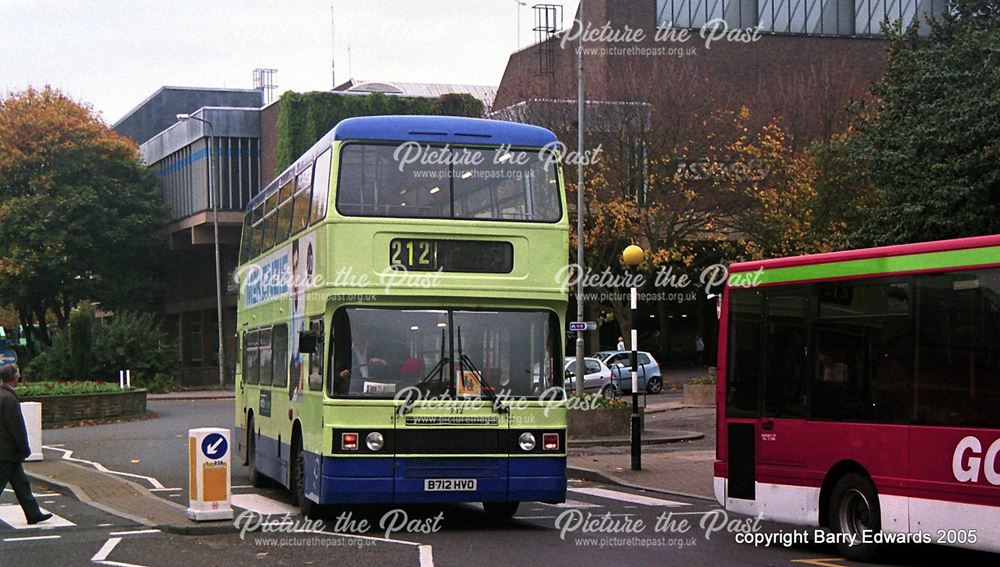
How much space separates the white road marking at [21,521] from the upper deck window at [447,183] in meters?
4.61

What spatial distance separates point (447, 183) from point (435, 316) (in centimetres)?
147

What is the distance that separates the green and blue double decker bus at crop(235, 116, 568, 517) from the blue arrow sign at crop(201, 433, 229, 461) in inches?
37.2

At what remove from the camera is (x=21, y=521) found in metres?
15.5

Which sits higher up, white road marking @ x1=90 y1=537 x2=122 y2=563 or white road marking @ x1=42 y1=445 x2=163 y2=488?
white road marking @ x1=90 y1=537 x2=122 y2=563

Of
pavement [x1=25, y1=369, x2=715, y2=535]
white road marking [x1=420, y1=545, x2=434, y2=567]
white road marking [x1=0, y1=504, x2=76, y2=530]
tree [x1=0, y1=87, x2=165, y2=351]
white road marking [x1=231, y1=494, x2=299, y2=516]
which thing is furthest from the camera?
tree [x1=0, y1=87, x2=165, y2=351]

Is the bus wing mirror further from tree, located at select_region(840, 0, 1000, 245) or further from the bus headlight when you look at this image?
tree, located at select_region(840, 0, 1000, 245)

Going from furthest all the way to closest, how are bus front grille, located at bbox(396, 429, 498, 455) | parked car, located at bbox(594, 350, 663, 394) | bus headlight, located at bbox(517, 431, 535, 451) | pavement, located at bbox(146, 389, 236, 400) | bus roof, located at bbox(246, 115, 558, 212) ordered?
1. pavement, located at bbox(146, 389, 236, 400)
2. parked car, located at bbox(594, 350, 663, 394)
3. bus roof, located at bbox(246, 115, 558, 212)
4. bus headlight, located at bbox(517, 431, 535, 451)
5. bus front grille, located at bbox(396, 429, 498, 455)

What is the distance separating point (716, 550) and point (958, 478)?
281 cm

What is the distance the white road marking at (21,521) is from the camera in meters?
15.0

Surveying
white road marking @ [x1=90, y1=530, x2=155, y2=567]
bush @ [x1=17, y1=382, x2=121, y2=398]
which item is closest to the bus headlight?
white road marking @ [x1=90, y1=530, x2=155, y2=567]

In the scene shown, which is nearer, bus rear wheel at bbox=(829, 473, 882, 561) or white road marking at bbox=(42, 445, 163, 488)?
bus rear wheel at bbox=(829, 473, 882, 561)

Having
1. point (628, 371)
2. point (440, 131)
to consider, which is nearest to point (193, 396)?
point (628, 371)

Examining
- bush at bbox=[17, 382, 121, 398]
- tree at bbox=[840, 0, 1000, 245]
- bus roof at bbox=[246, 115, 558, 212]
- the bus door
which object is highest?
tree at bbox=[840, 0, 1000, 245]

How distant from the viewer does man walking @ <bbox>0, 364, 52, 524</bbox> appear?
14.6 metres
